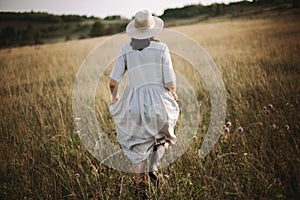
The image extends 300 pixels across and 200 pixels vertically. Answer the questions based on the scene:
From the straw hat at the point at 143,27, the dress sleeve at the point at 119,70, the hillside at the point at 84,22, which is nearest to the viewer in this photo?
the straw hat at the point at 143,27

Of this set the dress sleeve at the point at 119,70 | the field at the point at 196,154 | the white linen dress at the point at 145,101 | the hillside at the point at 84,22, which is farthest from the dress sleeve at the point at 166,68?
the hillside at the point at 84,22

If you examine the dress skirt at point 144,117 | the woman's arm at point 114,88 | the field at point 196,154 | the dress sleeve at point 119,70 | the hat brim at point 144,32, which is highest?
the hat brim at point 144,32

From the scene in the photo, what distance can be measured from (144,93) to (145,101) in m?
0.07

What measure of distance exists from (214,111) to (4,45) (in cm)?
1661

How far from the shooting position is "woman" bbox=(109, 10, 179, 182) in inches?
92.6

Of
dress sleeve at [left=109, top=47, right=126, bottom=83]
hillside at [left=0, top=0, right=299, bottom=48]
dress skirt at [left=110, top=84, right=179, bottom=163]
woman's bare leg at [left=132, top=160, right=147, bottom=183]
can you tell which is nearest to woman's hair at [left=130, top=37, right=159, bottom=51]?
dress sleeve at [left=109, top=47, right=126, bottom=83]

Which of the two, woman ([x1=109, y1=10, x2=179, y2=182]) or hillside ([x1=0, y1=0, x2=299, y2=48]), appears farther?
hillside ([x1=0, y1=0, x2=299, y2=48])

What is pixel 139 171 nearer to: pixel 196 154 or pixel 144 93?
pixel 196 154

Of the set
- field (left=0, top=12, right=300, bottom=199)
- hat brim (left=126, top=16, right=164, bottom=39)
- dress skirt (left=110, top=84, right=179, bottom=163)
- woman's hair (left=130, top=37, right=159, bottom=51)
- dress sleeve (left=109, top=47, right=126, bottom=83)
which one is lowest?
field (left=0, top=12, right=300, bottom=199)

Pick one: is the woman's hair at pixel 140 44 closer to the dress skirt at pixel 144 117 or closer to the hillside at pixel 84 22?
the dress skirt at pixel 144 117

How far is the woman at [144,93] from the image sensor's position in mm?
2352

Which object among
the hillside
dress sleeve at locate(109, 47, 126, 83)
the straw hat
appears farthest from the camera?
the hillside

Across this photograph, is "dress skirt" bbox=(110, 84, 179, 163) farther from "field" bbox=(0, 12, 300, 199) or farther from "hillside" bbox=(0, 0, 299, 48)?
"hillside" bbox=(0, 0, 299, 48)

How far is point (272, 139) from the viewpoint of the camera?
2.96m
